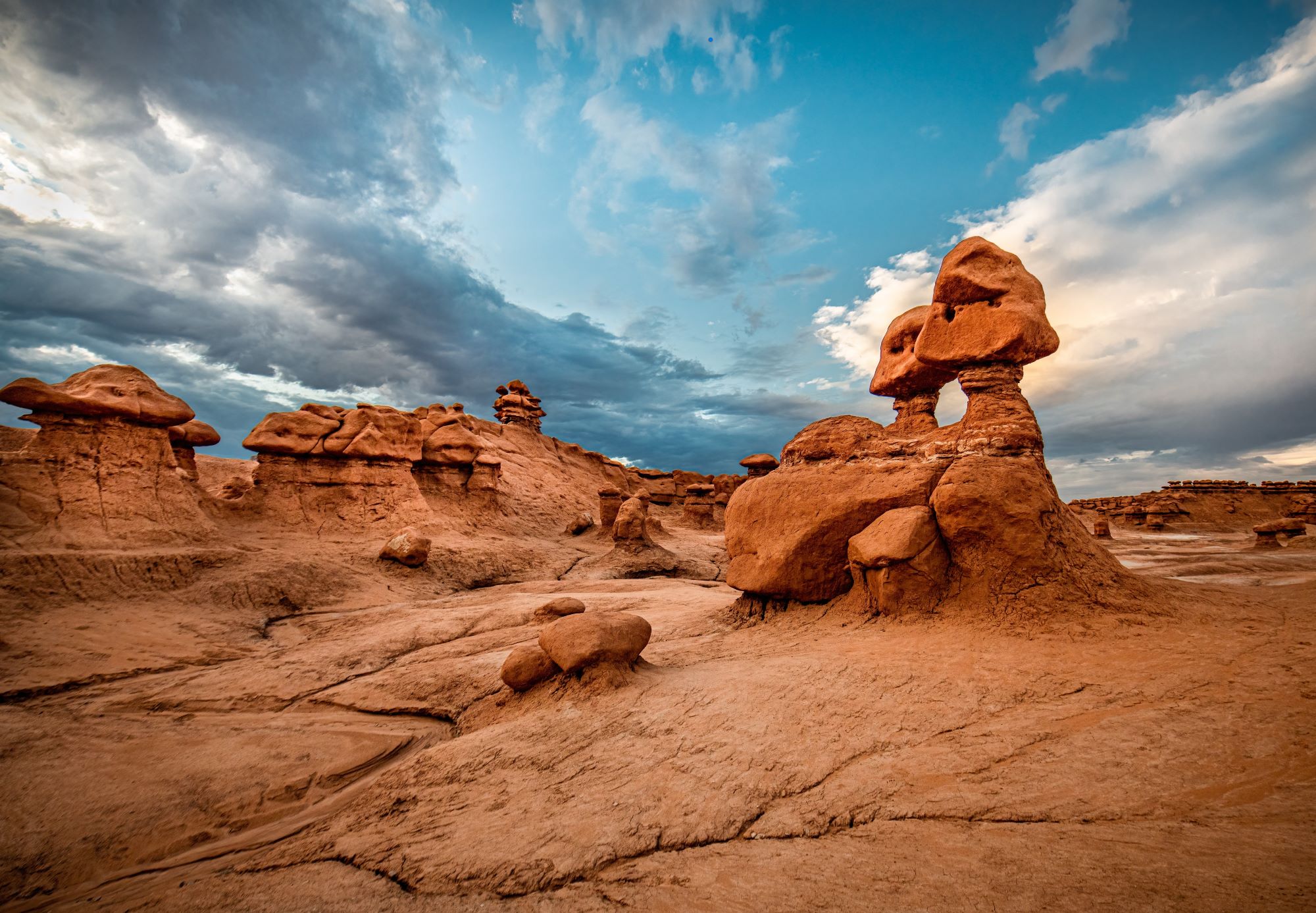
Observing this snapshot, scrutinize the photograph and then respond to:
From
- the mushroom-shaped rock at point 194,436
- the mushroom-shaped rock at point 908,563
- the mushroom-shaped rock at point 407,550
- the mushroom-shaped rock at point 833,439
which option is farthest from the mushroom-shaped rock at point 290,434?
the mushroom-shaped rock at point 908,563

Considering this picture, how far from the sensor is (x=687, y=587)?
10.0 metres

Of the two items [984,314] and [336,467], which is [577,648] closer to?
[984,314]

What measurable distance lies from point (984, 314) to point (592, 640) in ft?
16.9

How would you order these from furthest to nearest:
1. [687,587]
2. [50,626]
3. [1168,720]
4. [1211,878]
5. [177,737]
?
1. [687,587]
2. [50,626]
3. [177,737]
4. [1168,720]
5. [1211,878]

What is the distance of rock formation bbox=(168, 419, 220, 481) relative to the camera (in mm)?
11453

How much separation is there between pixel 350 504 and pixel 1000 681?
12.6m

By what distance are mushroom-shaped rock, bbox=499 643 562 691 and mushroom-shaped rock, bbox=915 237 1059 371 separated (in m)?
5.08

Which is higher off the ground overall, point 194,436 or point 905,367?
point 194,436

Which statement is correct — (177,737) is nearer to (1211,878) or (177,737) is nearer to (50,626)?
(50,626)

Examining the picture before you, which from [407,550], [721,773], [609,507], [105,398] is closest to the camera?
[721,773]

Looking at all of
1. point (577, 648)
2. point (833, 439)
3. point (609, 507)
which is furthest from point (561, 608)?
point (609, 507)

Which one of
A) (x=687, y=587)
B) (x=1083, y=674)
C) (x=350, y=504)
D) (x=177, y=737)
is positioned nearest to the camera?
(x=1083, y=674)

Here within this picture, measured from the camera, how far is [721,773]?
2.69 m

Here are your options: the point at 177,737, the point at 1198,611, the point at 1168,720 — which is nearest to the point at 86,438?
the point at 177,737
